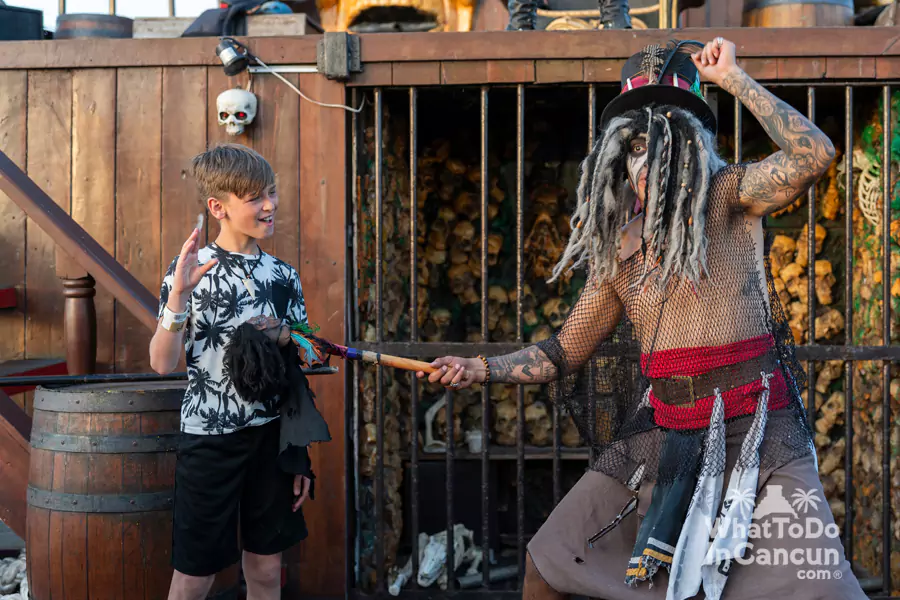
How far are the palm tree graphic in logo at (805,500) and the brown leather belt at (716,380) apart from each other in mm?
305

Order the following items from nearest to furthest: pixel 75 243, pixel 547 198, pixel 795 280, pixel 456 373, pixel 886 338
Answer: pixel 456 373
pixel 75 243
pixel 886 338
pixel 795 280
pixel 547 198

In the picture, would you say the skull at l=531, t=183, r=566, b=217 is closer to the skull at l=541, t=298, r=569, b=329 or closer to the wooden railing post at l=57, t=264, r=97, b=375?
the skull at l=541, t=298, r=569, b=329

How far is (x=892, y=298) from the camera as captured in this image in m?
4.21

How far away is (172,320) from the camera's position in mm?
2396

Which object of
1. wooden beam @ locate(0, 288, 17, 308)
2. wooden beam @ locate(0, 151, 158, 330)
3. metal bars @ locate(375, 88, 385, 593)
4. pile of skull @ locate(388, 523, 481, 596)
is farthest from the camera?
pile of skull @ locate(388, 523, 481, 596)

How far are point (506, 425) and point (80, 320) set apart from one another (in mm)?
2994

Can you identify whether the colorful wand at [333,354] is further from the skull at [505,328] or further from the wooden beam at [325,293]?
the skull at [505,328]

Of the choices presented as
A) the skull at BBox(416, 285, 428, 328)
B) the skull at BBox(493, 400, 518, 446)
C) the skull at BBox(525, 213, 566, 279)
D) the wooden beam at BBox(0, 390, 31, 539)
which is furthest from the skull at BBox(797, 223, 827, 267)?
the wooden beam at BBox(0, 390, 31, 539)

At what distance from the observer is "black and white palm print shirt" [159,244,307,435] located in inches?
100

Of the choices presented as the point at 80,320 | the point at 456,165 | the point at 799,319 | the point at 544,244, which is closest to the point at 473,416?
the point at 544,244

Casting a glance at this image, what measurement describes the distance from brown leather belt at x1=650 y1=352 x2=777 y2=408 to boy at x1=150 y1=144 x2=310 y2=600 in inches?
45.1

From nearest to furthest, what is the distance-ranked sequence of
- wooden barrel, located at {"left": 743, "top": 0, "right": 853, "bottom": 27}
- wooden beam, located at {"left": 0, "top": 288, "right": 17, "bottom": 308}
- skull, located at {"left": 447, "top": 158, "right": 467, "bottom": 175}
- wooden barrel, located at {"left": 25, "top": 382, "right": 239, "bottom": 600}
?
1. wooden barrel, located at {"left": 25, "top": 382, "right": 239, "bottom": 600}
2. wooden beam, located at {"left": 0, "top": 288, "right": 17, "bottom": 308}
3. wooden barrel, located at {"left": 743, "top": 0, "right": 853, "bottom": 27}
4. skull, located at {"left": 447, "top": 158, "right": 467, "bottom": 175}

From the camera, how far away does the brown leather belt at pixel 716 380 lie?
Answer: 2.26m

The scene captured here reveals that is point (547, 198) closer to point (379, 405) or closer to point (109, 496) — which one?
point (379, 405)
